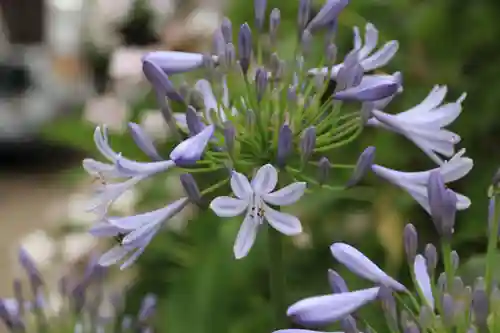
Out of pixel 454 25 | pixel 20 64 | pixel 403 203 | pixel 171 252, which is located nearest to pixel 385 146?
pixel 403 203

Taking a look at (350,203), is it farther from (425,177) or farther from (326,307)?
(326,307)

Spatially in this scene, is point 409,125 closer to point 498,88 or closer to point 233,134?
point 233,134

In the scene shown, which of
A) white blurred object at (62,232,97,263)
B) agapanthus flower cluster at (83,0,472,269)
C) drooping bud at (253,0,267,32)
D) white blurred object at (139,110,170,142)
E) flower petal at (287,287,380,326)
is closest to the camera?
flower petal at (287,287,380,326)

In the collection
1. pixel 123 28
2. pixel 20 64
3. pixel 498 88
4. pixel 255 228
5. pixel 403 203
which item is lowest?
pixel 20 64

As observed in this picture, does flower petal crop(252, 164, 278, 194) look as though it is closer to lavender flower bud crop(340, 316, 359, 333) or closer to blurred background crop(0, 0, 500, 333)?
lavender flower bud crop(340, 316, 359, 333)

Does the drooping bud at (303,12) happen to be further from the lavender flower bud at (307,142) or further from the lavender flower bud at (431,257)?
the lavender flower bud at (431,257)

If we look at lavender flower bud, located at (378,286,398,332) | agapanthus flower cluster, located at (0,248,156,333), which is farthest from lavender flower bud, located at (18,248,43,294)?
lavender flower bud, located at (378,286,398,332)

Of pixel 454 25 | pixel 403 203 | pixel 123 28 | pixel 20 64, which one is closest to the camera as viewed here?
pixel 403 203
